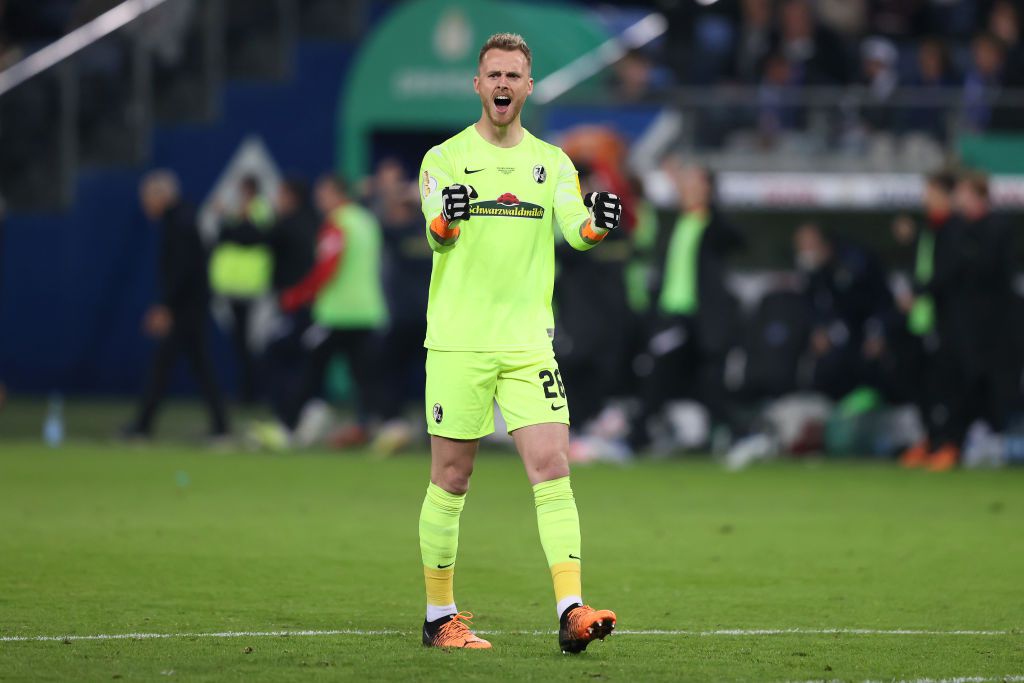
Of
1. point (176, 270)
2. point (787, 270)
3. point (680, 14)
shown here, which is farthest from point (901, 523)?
point (680, 14)

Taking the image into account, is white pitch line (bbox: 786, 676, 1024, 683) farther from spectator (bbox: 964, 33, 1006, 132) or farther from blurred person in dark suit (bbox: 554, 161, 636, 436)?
spectator (bbox: 964, 33, 1006, 132)

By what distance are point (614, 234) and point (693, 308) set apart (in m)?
0.97

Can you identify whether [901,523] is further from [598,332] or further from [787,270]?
[787,270]

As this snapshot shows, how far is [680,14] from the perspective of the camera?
68.4 feet

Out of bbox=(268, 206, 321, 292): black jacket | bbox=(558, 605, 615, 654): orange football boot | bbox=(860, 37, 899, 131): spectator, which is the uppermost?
bbox=(860, 37, 899, 131): spectator

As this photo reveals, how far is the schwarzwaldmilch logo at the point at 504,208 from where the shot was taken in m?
7.55

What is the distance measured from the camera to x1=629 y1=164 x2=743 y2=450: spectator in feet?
53.8

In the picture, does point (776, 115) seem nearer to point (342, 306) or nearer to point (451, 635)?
point (342, 306)

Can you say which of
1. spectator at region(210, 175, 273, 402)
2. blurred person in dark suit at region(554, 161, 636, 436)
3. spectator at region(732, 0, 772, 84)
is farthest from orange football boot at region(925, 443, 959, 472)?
spectator at region(210, 175, 273, 402)

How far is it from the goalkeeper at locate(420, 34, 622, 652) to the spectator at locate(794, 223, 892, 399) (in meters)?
9.77

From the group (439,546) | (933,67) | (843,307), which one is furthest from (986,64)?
(439,546)

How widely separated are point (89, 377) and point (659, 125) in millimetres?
8182

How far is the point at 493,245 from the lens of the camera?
7.57 metres

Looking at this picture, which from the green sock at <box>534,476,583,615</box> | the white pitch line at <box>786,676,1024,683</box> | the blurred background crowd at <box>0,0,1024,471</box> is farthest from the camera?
the blurred background crowd at <box>0,0,1024,471</box>
